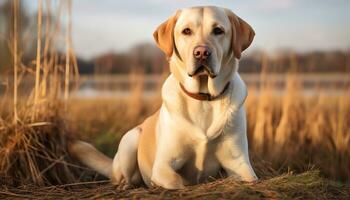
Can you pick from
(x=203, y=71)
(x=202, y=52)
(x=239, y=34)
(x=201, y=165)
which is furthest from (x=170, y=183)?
(x=239, y=34)

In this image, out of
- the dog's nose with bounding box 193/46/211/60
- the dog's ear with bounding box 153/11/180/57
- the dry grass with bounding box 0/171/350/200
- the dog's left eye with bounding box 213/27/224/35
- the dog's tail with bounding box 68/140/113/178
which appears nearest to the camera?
the dry grass with bounding box 0/171/350/200

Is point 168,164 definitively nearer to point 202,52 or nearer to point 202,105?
point 202,105

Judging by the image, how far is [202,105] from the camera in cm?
360

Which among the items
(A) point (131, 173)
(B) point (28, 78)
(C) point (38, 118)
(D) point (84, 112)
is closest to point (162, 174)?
(A) point (131, 173)

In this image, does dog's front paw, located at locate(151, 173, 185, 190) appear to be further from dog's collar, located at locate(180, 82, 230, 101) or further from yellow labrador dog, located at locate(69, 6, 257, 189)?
dog's collar, located at locate(180, 82, 230, 101)

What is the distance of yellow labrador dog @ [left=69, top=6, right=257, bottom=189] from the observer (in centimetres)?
351

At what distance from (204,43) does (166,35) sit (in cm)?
35

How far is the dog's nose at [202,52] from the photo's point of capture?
3.33 meters

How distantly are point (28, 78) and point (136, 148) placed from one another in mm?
1488

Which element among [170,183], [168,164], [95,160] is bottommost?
[95,160]

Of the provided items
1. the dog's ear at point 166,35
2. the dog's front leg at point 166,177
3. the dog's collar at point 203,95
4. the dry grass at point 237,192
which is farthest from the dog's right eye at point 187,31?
the dry grass at point 237,192

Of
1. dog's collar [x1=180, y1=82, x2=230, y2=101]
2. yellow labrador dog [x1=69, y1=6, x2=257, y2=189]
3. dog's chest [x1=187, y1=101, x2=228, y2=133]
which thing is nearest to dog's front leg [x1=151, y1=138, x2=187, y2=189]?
yellow labrador dog [x1=69, y1=6, x2=257, y2=189]

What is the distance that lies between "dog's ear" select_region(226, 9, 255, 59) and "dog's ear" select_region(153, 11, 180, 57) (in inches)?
15.4

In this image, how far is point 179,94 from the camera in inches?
144
